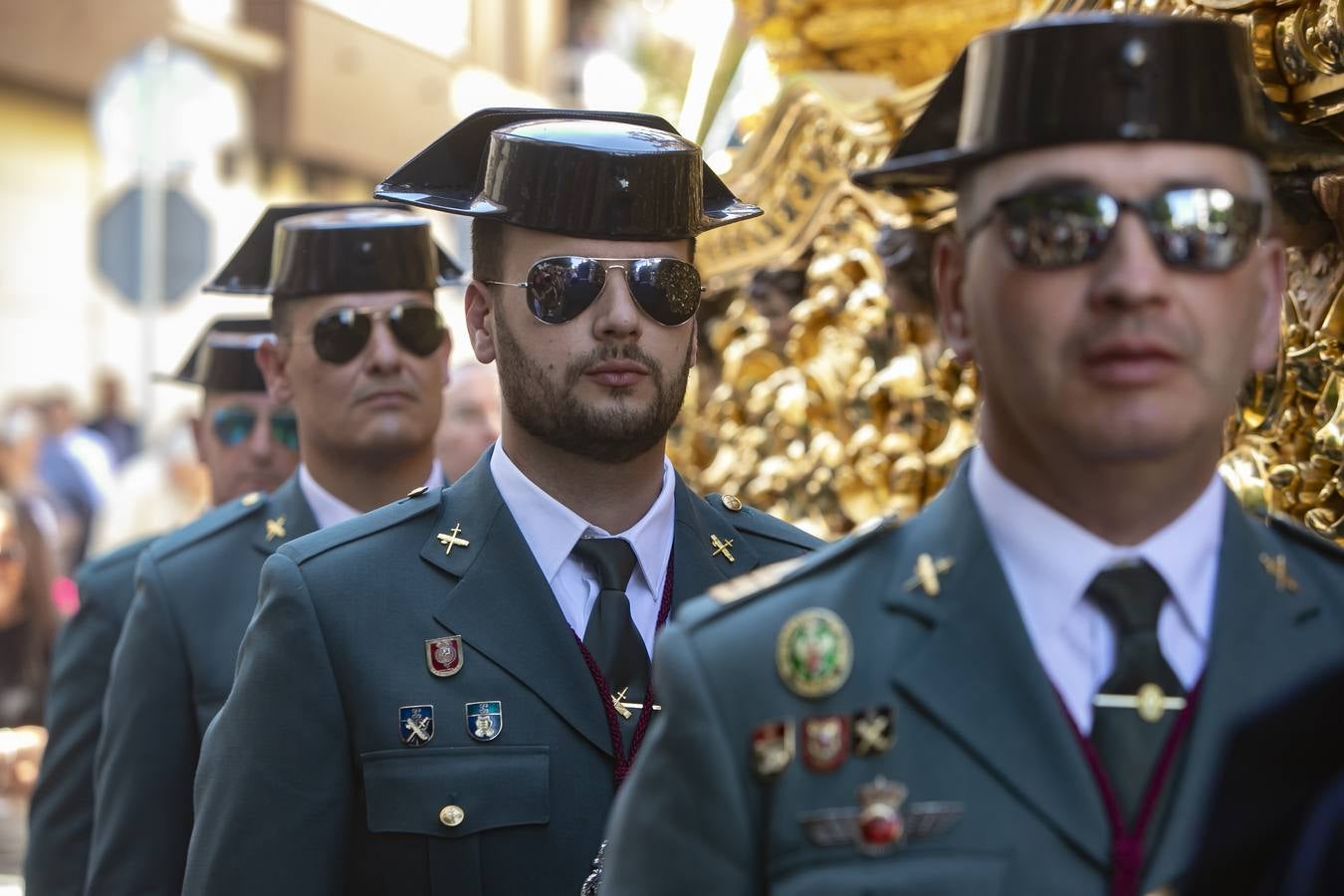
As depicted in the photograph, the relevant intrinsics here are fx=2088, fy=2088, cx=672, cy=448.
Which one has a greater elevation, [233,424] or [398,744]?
[233,424]

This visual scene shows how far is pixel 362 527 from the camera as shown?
374 cm

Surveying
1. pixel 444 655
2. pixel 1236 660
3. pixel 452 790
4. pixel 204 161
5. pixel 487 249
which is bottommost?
pixel 452 790

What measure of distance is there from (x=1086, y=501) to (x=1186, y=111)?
466mm

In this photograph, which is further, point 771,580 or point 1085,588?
point 771,580

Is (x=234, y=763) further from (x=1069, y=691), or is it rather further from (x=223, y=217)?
(x=223, y=217)

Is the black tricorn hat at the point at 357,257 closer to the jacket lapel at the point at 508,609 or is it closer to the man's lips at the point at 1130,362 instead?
the jacket lapel at the point at 508,609

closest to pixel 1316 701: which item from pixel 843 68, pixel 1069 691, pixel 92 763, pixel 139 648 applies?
pixel 1069 691

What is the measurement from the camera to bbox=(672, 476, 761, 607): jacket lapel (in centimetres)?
367

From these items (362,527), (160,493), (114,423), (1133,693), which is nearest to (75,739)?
(362,527)

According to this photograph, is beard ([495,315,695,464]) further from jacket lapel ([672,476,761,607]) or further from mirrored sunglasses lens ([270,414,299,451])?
mirrored sunglasses lens ([270,414,299,451])

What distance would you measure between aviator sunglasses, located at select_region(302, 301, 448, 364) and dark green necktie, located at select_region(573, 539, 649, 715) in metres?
1.41

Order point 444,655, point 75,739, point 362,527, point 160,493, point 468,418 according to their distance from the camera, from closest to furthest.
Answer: point 444,655 → point 362,527 → point 75,739 → point 468,418 → point 160,493

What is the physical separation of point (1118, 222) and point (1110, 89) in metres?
0.17

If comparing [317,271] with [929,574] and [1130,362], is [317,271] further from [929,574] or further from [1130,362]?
[1130,362]
